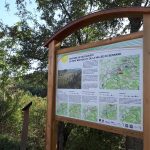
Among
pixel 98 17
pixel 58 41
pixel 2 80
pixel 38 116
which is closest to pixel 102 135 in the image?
pixel 38 116

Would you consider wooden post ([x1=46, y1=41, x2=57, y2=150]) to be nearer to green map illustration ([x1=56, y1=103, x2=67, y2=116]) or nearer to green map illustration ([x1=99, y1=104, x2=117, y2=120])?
green map illustration ([x1=56, y1=103, x2=67, y2=116])

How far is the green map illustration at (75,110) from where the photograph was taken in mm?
4292

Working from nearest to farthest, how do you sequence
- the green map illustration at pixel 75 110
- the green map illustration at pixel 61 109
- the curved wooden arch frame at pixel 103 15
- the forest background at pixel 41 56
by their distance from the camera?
the curved wooden arch frame at pixel 103 15 < the green map illustration at pixel 75 110 < the green map illustration at pixel 61 109 < the forest background at pixel 41 56

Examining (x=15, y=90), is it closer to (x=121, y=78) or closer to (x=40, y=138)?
(x=40, y=138)

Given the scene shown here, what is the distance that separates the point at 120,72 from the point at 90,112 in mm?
693

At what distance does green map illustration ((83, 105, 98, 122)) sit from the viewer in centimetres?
400

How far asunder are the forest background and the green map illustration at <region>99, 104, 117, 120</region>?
228 inches

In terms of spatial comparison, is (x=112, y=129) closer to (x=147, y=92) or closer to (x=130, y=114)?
(x=130, y=114)

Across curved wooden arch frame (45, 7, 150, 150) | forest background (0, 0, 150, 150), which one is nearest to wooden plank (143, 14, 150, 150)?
curved wooden arch frame (45, 7, 150, 150)

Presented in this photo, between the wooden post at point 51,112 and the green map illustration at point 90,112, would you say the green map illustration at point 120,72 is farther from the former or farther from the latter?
the wooden post at point 51,112

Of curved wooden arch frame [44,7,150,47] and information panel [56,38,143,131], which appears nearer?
information panel [56,38,143,131]

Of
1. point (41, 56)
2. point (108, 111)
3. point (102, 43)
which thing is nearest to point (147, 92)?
point (108, 111)

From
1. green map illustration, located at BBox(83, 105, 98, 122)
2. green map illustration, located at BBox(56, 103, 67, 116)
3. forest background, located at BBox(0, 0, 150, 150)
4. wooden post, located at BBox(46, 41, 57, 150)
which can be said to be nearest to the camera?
green map illustration, located at BBox(83, 105, 98, 122)

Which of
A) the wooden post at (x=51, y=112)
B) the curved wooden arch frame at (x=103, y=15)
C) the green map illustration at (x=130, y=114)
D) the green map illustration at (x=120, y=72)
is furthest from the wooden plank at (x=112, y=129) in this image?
the curved wooden arch frame at (x=103, y=15)
